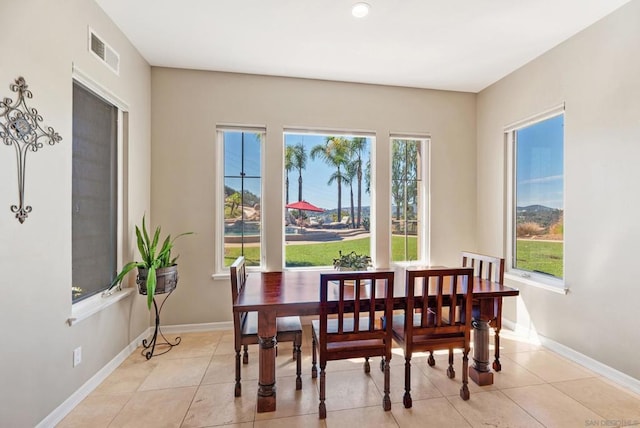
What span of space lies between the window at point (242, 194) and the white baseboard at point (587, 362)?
3.02 meters

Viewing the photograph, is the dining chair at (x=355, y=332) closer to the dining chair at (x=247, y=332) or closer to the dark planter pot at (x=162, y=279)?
the dining chair at (x=247, y=332)

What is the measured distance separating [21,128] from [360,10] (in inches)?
93.1

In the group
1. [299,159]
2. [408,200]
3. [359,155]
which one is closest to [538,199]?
[408,200]

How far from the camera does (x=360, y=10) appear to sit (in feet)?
7.59

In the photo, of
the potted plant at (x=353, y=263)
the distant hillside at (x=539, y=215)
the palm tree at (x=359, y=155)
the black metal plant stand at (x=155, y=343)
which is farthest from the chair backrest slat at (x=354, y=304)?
the distant hillside at (x=539, y=215)

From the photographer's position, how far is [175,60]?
3.10m

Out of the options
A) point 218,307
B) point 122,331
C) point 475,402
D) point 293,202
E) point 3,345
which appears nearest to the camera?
point 3,345

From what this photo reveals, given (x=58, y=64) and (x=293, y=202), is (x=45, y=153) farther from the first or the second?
(x=293, y=202)

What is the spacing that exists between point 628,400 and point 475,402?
108cm

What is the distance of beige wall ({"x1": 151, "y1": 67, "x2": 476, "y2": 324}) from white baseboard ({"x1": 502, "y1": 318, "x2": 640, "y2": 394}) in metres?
1.10

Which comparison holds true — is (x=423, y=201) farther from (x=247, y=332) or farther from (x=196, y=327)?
(x=196, y=327)

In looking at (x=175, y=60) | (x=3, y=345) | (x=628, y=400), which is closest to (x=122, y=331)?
(x=3, y=345)

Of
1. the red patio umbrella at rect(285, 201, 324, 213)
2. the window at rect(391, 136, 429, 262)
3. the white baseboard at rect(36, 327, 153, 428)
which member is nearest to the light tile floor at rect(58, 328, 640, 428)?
the white baseboard at rect(36, 327, 153, 428)

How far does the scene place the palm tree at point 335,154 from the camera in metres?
3.65
